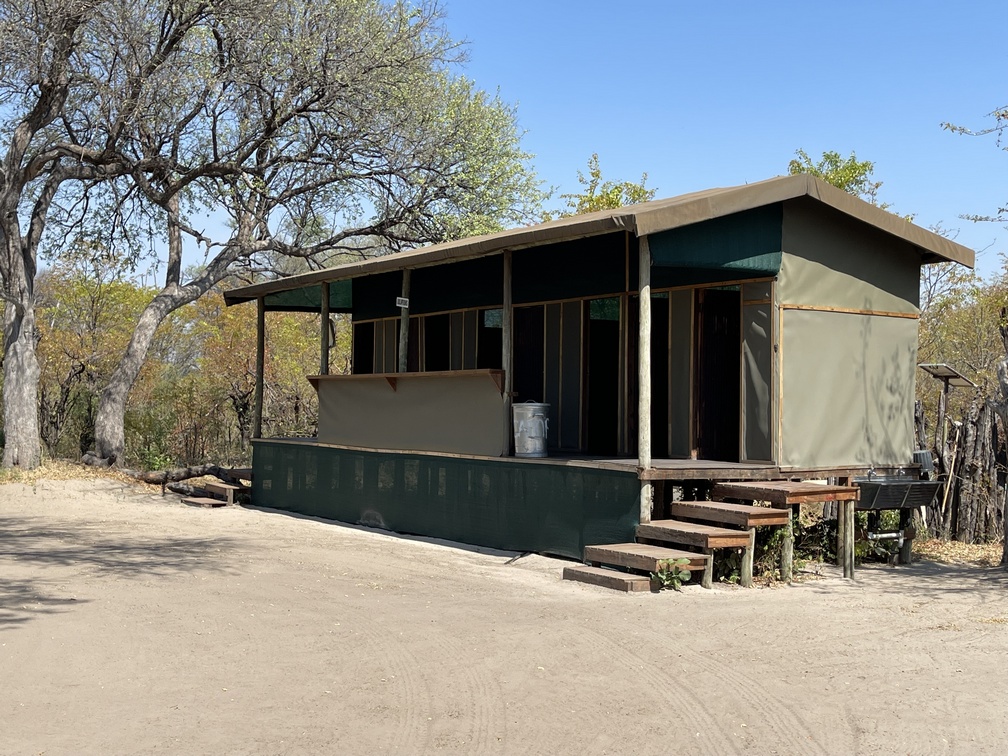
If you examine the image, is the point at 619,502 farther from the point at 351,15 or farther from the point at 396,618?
the point at 351,15

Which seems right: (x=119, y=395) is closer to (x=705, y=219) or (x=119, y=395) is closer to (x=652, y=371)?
(x=652, y=371)

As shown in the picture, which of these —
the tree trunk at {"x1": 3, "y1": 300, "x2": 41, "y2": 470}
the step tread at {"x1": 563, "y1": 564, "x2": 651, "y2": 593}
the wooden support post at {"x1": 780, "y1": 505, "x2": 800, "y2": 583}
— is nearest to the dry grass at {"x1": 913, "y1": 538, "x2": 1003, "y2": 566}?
the wooden support post at {"x1": 780, "y1": 505, "x2": 800, "y2": 583}

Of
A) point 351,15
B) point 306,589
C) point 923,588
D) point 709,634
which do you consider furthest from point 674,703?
point 351,15

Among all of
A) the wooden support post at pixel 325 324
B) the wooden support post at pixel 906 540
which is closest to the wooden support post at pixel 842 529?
the wooden support post at pixel 906 540

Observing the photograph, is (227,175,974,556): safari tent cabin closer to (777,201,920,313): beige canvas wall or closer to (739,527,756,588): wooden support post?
(777,201,920,313): beige canvas wall

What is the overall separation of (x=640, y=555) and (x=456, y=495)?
12.0ft

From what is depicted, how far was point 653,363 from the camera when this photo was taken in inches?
487

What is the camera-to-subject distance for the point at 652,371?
40.7 ft

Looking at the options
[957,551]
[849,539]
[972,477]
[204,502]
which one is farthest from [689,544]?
[204,502]

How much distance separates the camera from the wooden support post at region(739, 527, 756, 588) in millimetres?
9391

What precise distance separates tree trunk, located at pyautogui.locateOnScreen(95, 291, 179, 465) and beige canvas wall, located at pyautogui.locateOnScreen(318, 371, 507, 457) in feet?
21.9

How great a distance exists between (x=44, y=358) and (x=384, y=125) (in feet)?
27.8

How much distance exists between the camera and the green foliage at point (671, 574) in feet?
29.6

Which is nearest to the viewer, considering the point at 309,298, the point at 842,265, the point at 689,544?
the point at 689,544
